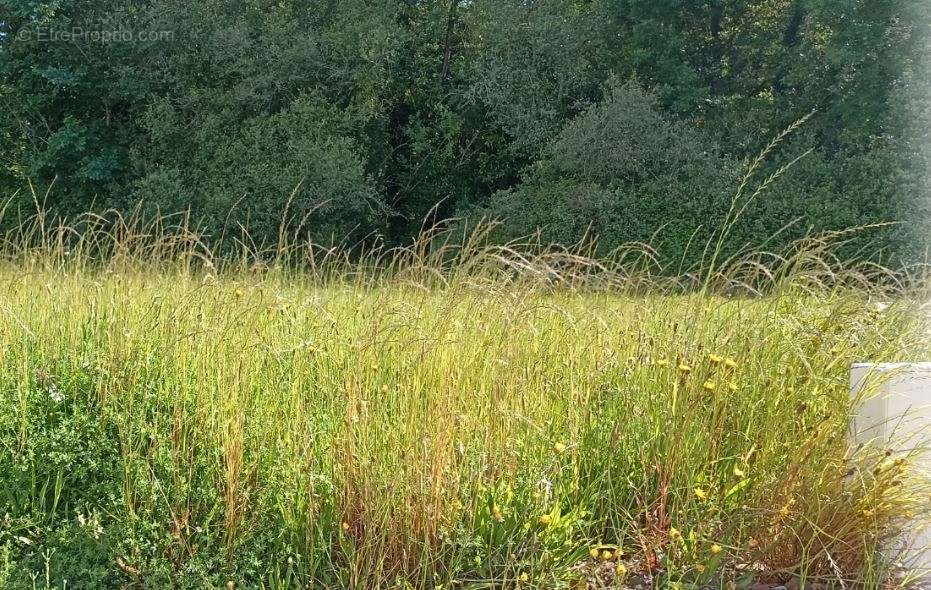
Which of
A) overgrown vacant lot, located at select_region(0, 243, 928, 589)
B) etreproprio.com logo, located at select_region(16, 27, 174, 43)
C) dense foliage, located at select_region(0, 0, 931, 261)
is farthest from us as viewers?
etreproprio.com logo, located at select_region(16, 27, 174, 43)

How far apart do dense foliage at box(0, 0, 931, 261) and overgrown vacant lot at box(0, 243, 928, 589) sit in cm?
949

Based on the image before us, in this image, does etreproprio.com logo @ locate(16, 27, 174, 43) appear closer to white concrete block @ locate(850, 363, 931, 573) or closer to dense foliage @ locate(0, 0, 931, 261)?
dense foliage @ locate(0, 0, 931, 261)

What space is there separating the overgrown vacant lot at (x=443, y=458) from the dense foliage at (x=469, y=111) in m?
9.49

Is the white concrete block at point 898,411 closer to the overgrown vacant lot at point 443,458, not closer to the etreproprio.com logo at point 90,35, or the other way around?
the overgrown vacant lot at point 443,458

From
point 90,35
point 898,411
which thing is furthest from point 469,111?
point 898,411

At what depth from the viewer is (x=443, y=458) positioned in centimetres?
277

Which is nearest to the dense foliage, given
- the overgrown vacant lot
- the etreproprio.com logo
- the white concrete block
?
the etreproprio.com logo

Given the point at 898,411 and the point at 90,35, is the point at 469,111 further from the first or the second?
the point at 898,411

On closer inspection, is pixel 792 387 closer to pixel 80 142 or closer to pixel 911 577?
pixel 911 577

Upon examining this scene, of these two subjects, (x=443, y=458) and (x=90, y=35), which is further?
(x=90, y=35)

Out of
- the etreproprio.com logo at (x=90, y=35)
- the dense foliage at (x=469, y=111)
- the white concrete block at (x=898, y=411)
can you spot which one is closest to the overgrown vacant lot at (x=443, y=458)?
the white concrete block at (x=898, y=411)

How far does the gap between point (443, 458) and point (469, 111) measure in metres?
12.8

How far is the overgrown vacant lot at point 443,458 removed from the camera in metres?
2.74

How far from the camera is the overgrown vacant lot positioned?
2.74 meters
